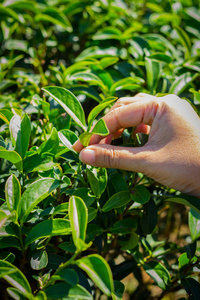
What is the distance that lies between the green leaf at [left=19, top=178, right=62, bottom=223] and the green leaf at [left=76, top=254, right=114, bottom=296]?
0.25 m

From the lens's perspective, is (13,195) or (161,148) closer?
(13,195)

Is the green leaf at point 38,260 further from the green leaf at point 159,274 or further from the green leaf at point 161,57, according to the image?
the green leaf at point 161,57

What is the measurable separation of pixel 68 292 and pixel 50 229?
0.19m

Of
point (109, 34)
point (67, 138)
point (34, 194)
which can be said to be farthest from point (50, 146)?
point (109, 34)

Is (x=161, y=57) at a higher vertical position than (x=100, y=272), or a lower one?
higher

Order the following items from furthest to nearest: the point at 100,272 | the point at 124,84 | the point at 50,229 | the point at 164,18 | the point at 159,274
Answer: the point at 164,18
the point at 124,84
the point at 159,274
the point at 50,229
the point at 100,272

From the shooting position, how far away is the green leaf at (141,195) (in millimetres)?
966

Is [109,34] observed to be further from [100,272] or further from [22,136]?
[100,272]

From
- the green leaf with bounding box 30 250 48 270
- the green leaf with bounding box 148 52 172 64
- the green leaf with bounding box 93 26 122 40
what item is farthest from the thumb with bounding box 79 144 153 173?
the green leaf with bounding box 93 26 122 40

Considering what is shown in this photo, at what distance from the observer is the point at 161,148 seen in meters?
0.96

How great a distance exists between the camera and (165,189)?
123 cm

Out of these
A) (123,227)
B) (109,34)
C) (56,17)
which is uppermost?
(56,17)

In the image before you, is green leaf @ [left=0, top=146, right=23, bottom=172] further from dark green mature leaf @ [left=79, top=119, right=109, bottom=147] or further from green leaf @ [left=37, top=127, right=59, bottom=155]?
dark green mature leaf @ [left=79, top=119, right=109, bottom=147]

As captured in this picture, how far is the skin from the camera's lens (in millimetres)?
923
